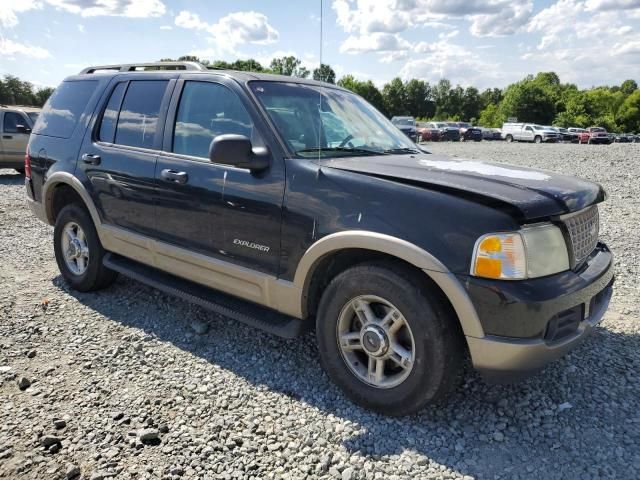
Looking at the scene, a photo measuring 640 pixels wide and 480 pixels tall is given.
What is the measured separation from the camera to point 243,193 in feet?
11.1

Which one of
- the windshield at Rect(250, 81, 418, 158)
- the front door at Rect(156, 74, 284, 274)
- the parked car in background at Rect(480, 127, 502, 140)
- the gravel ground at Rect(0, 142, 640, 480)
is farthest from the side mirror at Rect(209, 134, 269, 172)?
the parked car in background at Rect(480, 127, 502, 140)

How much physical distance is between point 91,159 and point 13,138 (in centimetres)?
1057

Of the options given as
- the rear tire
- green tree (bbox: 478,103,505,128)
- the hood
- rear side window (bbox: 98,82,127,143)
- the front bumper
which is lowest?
green tree (bbox: 478,103,505,128)

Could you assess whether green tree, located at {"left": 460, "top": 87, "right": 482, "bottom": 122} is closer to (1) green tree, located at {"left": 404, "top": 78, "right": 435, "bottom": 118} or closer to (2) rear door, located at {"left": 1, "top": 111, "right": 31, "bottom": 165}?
(1) green tree, located at {"left": 404, "top": 78, "right": 435, "bottom": 118}

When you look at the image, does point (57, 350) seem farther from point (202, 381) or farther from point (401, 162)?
point (401, 162)

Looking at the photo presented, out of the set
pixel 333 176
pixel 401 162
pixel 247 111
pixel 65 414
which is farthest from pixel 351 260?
pixel 65 414

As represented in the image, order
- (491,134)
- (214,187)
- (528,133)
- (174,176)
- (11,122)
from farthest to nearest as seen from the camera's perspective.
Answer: (491,134) → (528,133) → (11,122) → (174,176) → (214,187)

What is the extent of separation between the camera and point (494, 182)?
286 centimetres

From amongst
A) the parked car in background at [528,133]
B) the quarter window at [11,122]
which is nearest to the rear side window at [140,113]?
the quarter window at [11,122]

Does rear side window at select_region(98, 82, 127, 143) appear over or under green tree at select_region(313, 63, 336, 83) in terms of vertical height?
under

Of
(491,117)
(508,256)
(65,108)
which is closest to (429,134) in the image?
(65,108)

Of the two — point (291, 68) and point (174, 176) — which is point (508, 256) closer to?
point (174, 176)

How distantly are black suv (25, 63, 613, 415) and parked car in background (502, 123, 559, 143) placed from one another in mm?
45550

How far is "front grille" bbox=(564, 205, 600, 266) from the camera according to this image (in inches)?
112
